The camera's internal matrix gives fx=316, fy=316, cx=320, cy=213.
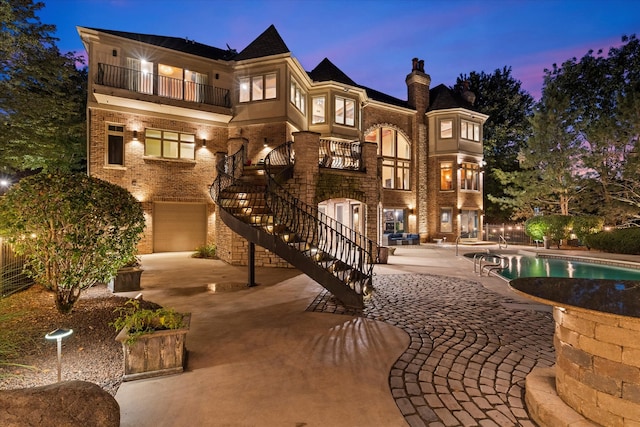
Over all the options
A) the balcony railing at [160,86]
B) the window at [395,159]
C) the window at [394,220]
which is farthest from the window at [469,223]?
the balcony railing at [160,86]

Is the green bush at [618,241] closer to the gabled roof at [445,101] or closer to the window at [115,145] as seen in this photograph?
the gabled roof at [445,101]

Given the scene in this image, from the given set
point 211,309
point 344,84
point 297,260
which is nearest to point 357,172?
point 297,260

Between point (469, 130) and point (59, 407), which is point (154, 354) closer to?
point (59, 407)

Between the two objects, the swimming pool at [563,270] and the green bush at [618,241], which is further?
the green bush at [618,241]

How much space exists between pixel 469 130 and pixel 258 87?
636 inches

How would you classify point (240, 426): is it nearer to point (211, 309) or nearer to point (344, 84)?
point (211, 309)

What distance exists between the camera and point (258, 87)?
52.1 feet

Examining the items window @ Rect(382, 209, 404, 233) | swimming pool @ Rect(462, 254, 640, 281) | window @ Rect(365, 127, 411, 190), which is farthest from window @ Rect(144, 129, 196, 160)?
swimming pool @ Rect(462, 254, 640, 281)

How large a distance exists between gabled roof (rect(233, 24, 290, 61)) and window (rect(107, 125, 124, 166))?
263 inches

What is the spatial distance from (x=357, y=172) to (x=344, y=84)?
28.8 ft

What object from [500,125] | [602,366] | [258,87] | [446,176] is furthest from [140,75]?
[500,125]

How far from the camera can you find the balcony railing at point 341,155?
12500mm

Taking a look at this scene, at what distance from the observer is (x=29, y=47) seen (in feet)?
41.6

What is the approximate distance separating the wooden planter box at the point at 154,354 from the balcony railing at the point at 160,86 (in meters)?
14.3
